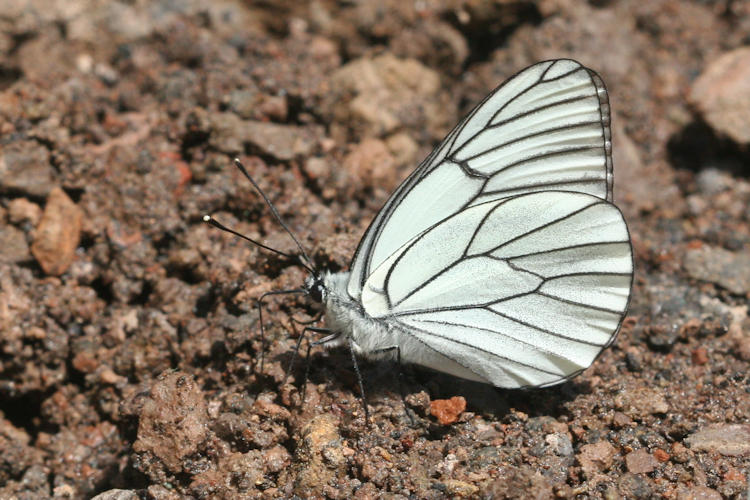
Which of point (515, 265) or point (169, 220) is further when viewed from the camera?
point (169, 220)

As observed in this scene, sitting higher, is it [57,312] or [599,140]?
[599,140]

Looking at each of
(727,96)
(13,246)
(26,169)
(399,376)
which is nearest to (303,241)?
(399,376)

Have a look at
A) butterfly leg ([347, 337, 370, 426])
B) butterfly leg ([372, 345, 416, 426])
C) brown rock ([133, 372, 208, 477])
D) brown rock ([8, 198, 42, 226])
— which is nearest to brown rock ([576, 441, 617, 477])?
butterfly leg ([372, 345, 416, 426])

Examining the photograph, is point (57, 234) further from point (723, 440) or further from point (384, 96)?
point (723, 440)

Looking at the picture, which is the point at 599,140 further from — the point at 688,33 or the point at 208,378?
the point at 688,33

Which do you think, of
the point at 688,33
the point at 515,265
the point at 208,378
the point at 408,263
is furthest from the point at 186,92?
the point at 688,33

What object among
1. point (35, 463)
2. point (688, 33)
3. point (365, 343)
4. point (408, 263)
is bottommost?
point (35, 463)

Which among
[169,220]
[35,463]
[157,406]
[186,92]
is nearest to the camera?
[157,406]

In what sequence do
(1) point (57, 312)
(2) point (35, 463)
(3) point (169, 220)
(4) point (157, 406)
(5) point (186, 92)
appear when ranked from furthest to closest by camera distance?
1. (5) point (186, 92)
2. (3) point (169, 220)
3. (1) point (57, 312)
4. (2) point (35, 463)
5. (4) point (157, 406)
